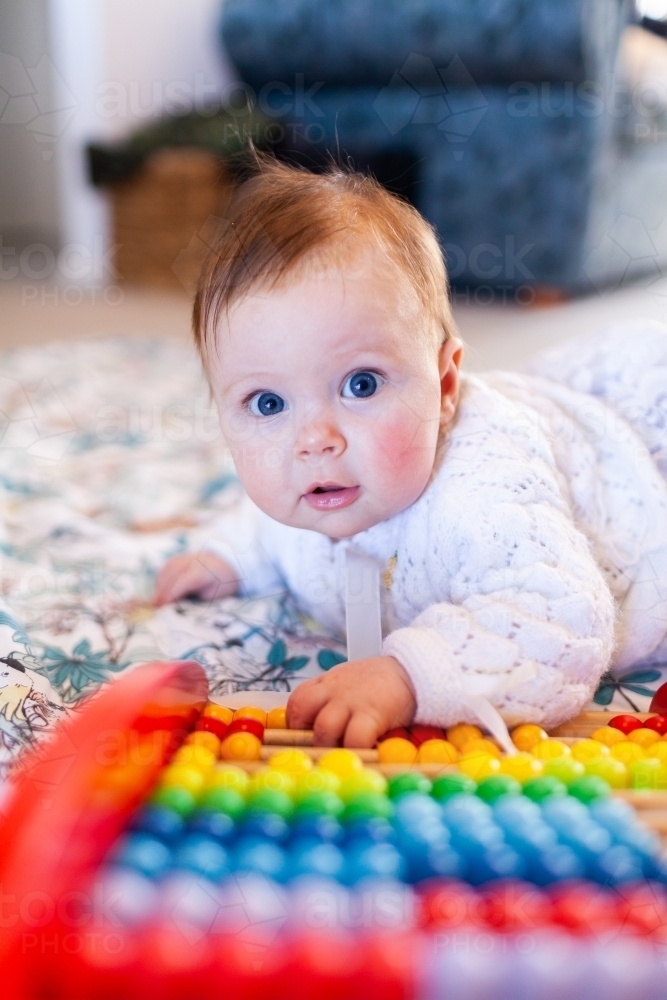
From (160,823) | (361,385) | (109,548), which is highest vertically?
(361,385)

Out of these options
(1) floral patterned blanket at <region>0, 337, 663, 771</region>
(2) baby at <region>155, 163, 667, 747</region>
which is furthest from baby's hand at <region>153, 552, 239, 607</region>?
(2) baby at <region>155, 163, 667, 747</region>

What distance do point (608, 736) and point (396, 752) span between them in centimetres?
13

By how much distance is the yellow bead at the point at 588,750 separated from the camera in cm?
49

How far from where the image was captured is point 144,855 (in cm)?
38

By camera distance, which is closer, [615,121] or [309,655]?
[309,655]

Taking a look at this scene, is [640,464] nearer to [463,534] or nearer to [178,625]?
[463,534]

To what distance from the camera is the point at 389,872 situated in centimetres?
38

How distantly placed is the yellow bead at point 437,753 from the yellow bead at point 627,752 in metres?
0.08

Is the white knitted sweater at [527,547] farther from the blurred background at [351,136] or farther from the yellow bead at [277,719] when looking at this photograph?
the blurred background at [351,136]

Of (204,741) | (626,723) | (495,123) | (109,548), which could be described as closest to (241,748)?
(204,741)

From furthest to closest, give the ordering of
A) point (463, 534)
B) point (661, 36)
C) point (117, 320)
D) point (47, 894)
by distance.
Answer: point (117, 320)
point (661, 36)
point (463, 534)
point (47, 894)

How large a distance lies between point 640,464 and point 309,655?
283 mm

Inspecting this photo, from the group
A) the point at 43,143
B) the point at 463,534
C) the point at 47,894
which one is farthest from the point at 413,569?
the point at 43,143

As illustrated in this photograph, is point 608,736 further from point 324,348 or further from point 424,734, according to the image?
point 324,348
